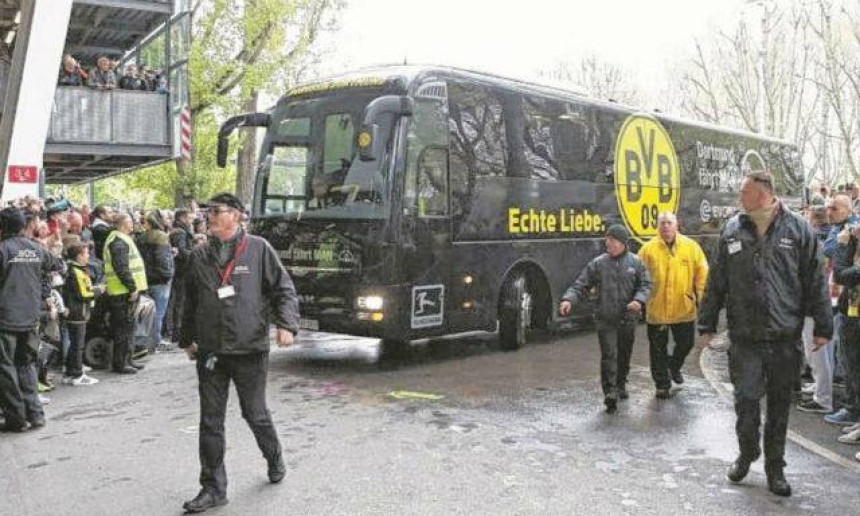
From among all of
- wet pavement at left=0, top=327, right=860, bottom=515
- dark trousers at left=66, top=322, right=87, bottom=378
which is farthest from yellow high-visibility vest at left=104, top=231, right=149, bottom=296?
wet pavement at left=0, top=327, right=860, bottom=515

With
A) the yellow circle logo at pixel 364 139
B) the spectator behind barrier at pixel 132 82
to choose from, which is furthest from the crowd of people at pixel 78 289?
the spectator behind barrier at pixel 132 82

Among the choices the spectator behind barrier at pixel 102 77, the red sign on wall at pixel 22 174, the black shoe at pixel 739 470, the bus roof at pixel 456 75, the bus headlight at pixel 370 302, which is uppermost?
the spectator behind barrier at pixel 102 77

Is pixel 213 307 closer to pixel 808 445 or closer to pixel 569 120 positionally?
pixel 808 445

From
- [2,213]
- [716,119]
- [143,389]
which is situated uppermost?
[716,119]

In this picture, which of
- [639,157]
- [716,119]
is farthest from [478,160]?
[716,119]

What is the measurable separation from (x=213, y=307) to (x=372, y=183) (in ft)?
14.4

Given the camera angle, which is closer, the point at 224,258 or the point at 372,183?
the point at 224,258

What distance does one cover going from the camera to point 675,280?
822cm

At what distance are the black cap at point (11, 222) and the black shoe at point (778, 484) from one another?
5.98 metres

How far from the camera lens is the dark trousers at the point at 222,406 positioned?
200 inches

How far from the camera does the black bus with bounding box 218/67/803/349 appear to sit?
370 inches

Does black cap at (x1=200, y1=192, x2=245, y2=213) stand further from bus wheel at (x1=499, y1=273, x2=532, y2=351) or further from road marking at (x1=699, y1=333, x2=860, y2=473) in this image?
bus wheel at (x1=499, y1=273, x2=532, y2=351)

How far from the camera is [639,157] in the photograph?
45.4 ft

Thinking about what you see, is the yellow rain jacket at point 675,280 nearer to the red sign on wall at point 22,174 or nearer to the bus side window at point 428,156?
the bus side window at point 428,156
